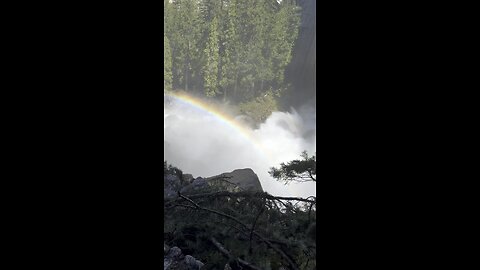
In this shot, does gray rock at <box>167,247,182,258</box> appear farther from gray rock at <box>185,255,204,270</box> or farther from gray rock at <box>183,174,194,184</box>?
gray rock at <box>183,174,194,184</box>

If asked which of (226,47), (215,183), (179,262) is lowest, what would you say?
(179,262)

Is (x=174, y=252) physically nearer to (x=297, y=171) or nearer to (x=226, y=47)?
(x=297, y=171)

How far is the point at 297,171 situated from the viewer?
1875 millimetres

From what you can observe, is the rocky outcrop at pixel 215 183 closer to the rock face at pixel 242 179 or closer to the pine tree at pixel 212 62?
the rock face at pixel 242 179

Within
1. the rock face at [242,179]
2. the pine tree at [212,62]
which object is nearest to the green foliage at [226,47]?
the pine tree at [212,62]

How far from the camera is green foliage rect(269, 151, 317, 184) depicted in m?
1.83

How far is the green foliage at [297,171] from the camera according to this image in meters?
1.83

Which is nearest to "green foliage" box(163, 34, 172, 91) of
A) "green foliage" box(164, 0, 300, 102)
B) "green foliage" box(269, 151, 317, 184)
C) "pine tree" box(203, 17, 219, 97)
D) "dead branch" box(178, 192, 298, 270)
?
"green foliage" box(164, 0, 300, 102)

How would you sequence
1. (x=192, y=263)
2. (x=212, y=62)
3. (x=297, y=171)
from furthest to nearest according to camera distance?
(x=212, y=62) → (x=297, y=171) → (x=192, y=263)

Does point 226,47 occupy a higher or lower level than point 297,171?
higher

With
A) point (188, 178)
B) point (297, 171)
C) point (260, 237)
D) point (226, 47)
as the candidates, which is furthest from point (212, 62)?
point (260, 237)

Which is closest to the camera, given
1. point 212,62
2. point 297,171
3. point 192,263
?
point 192,263
